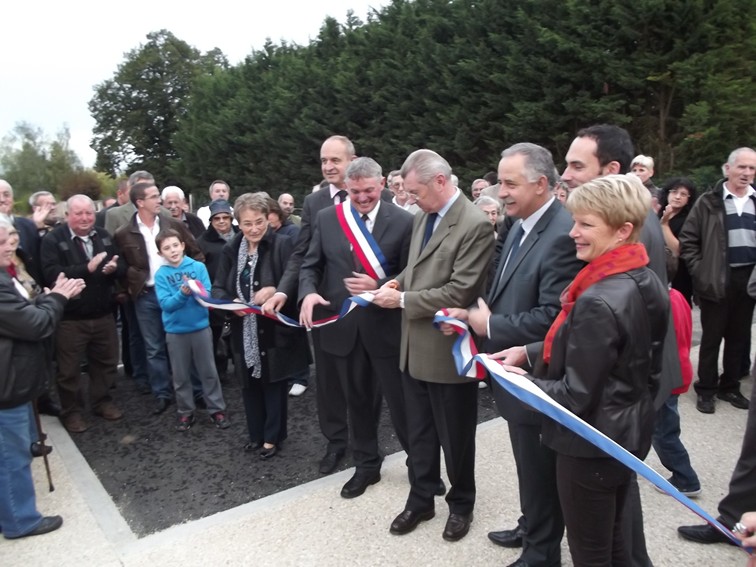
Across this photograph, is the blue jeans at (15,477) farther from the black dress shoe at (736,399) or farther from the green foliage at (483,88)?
the green foliage at (483,88)

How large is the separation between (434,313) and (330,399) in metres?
1.50

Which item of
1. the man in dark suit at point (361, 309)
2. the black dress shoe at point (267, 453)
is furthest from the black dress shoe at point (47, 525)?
the man in dark suit at point (361, 309)

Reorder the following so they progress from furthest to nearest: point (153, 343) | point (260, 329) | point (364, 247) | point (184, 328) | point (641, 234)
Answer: point (153, 343) → point (184, 328) → point (260, 329) → point (364, 247) → point (641, 234)

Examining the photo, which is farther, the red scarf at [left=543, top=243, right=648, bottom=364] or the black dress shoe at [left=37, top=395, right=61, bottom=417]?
the black dress shoe at [left=37, top=395, right=61, bottom=417]

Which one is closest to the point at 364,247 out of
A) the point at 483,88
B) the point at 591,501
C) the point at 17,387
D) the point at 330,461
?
the point at 330,461

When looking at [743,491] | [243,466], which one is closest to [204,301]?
[243,466]

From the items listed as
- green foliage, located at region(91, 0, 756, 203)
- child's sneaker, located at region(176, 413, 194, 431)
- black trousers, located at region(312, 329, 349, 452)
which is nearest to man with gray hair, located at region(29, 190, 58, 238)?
child's sneaker, located at region(176, 413, 194, 431)

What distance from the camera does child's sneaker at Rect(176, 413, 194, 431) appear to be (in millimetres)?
5383

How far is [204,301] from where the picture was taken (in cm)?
477

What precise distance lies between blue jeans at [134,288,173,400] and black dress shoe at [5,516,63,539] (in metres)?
2.16

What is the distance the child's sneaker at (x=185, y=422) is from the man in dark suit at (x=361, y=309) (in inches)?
76.7

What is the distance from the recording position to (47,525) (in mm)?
3738

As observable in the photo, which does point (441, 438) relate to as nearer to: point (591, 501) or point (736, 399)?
point (591, 501)

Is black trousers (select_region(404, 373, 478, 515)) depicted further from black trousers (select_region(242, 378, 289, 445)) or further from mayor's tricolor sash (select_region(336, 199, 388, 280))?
black trousers (select_region(242, 378, 289, 445))
